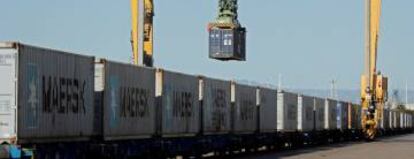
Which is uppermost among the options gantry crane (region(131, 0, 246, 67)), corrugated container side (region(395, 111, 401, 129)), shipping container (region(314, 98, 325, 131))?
gantry crane (region(131, 0, 246, 67))

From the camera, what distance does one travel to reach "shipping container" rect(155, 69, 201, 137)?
31.7m

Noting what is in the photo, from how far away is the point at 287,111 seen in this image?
169 ft

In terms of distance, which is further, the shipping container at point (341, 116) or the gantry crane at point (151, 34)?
the shipping container at point (341, 116)

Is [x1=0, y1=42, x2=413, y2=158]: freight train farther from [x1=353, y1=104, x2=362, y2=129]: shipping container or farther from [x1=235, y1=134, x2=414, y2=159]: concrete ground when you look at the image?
[x1=353, y1=104, x2=362, y2=129]: shipping container

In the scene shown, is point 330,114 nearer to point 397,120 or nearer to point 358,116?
point 358,116

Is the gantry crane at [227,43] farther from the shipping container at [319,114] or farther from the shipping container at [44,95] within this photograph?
the shipping container at [44,95]

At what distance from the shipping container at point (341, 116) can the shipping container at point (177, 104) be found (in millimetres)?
32482

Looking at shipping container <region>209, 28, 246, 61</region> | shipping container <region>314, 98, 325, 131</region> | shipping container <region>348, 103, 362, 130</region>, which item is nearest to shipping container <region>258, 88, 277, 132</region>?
shipping container <region>314, 98, 325, 131</region>

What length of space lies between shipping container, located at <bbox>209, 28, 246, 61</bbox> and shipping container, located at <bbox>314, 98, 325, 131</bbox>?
66.2 feet

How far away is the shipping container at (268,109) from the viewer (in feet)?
153

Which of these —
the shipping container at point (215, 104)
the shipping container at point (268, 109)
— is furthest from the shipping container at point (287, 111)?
the shipping container at point (215, 104)

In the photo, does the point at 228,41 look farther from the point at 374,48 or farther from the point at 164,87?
the point at 164,87

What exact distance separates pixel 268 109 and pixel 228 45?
41.5 metres

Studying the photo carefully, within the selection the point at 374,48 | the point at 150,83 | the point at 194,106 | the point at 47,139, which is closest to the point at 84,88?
the point at 47,139
